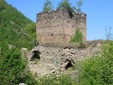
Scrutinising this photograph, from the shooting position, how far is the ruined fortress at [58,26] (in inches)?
1293

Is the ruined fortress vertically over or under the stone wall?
over

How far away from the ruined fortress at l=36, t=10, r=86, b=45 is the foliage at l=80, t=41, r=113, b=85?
9.84 metres

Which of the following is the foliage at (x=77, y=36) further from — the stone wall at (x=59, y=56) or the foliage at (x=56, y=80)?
the foliage at (x=56, y=80)

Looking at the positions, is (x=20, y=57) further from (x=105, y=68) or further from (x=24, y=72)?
(x=105, y=68)

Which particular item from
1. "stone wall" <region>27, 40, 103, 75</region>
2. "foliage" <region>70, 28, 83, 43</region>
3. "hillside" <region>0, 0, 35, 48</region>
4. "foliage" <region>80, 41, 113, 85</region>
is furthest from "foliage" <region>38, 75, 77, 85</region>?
"hillside" <region>0, 0, 35, 48</region>

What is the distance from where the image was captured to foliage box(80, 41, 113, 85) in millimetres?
21031

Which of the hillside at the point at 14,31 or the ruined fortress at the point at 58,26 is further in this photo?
the hillside at the point at 14,31

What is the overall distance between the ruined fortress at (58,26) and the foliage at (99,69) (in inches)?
388

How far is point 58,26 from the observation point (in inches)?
1300

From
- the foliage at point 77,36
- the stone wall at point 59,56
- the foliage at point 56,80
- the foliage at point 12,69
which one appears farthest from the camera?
the foliage at point 77,36

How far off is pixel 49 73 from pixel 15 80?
7.27ft

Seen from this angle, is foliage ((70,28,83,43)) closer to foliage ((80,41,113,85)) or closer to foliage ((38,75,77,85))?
foliage ((38,75,77,85))

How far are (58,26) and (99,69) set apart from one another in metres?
12.1

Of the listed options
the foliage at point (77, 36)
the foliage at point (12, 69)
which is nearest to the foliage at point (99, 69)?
the foliage at point (12, 69)
